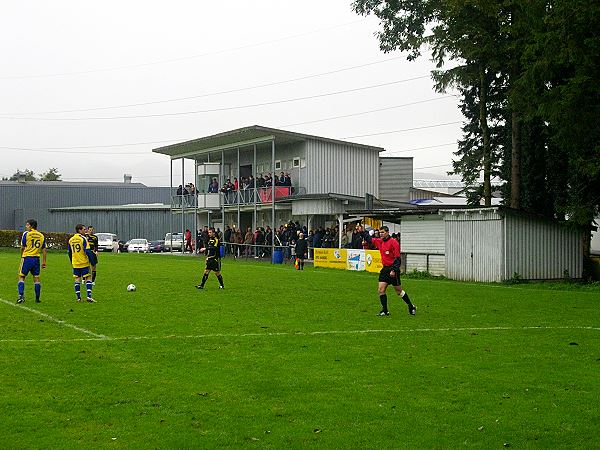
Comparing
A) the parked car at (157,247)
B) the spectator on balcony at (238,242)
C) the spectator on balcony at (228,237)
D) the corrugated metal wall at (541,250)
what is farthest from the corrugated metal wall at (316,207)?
the parked car at (157,247)

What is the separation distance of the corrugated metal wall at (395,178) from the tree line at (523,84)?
1025cm

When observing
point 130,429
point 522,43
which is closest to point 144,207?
point 522,43

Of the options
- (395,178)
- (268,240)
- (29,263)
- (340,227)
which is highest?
(395,178)

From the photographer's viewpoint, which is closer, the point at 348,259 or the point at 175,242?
the point at 348,259

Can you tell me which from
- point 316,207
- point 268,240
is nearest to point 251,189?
point 268,240

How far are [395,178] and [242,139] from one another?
11.1 metres

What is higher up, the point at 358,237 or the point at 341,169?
the point at 341,169

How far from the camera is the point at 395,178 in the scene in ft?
205

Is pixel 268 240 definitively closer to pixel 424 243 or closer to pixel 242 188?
pixel 242 188

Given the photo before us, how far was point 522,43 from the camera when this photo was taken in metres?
32.3

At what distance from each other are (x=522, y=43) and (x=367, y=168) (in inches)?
1066

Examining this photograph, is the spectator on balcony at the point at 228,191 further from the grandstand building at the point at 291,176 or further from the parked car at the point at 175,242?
the parked car at the point at 175,242

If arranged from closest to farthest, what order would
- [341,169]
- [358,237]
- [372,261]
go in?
[372,261], [358,237], [341,169]

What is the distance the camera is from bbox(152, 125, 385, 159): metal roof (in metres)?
55.1
